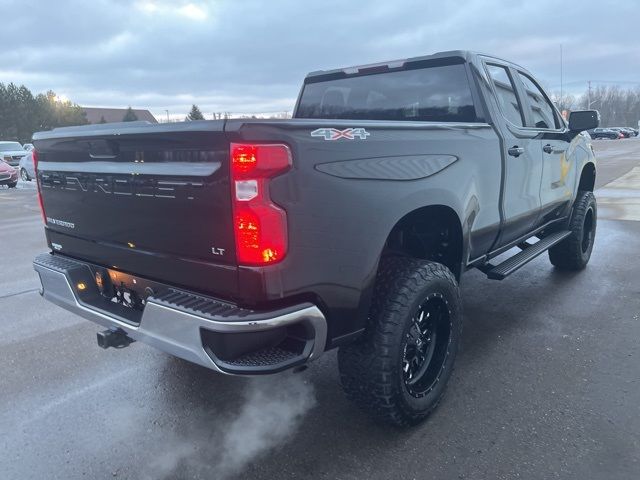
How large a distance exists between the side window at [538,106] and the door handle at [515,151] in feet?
2.41

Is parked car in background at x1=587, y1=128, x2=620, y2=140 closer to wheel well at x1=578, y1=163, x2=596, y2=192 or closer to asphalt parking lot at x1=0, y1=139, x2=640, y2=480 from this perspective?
wheel well at x1=578, y1=163, x2=596, y2=192

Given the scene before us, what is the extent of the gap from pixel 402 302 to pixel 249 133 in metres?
1.18

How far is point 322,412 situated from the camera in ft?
9.87

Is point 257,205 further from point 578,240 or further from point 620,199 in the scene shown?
point 620,199

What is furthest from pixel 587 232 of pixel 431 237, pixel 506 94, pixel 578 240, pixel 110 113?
pixel 110 113

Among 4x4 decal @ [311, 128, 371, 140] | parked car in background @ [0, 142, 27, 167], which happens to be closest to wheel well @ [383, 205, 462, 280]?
4x4 decal @ [311, 128, 371, 140]

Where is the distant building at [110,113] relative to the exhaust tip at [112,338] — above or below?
above

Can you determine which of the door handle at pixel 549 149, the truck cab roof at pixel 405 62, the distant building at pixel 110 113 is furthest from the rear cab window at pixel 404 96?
the distant building at pixel 110 113

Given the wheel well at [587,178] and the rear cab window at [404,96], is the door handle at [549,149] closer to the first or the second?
the rear cab window at [404,96]

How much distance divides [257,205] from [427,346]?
152 centimetres

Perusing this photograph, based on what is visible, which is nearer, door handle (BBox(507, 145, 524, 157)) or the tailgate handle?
the tailgate handle

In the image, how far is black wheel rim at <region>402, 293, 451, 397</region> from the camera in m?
2.84

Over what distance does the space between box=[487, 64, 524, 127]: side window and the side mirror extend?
867mm

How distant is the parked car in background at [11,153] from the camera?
24184mm
